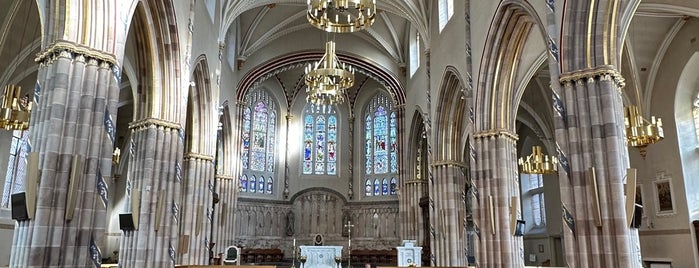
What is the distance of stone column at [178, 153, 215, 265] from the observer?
788 inches

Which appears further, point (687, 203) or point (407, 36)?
point (407, 36)

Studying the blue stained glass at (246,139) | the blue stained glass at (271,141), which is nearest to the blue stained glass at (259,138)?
the blue stained glass at (271,141)

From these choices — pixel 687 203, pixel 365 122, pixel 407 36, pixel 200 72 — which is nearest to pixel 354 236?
pixel 365 122

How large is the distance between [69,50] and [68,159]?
7.14 feet

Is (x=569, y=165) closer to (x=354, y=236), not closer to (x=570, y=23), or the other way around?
(x=570, y=23)

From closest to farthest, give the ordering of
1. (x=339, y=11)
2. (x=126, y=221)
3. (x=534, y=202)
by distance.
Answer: (x=126, y=221) < (x=339, y=11) < (x=534, y=202)

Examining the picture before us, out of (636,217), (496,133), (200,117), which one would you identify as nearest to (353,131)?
(200,117)

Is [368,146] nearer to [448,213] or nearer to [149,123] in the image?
Answer: [448,213]

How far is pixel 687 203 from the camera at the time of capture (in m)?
18.2

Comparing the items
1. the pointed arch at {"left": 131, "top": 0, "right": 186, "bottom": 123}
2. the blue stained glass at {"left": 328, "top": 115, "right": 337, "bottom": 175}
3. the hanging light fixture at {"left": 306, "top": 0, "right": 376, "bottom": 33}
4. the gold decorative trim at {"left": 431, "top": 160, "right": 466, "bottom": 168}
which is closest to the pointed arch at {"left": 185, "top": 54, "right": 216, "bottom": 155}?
the pointed arch at {"left": 131, "top": 0, "right": 186, "bottom": 123}

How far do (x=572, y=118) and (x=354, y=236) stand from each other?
1031 inches

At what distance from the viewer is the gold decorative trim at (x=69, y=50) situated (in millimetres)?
10172

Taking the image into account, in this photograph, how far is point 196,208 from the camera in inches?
805

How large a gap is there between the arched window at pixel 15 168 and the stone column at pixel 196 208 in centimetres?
669
